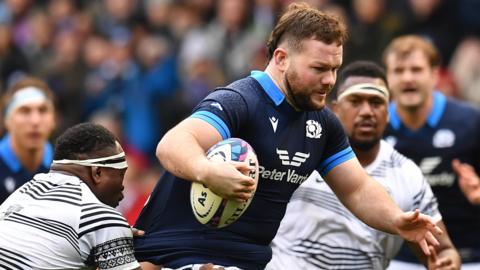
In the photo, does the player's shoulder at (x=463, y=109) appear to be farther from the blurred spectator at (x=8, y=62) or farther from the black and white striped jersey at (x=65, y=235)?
the blurred spectator at (x=8, y=62)

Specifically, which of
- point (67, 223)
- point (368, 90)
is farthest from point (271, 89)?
point (368, 90)

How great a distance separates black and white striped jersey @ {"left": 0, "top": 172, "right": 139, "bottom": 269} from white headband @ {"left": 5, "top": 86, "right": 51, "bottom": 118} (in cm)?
348

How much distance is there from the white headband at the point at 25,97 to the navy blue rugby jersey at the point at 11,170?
39 cm

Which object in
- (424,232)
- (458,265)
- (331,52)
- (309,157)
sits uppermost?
(331,52)

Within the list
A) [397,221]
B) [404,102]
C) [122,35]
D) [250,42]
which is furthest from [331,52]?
[122,35]

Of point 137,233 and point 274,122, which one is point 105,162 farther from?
point 274,122

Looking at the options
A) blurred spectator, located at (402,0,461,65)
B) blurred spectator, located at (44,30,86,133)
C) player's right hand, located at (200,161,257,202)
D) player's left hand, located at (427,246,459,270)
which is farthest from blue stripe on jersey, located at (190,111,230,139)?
blurred spectator, located at (44,30,86,133)

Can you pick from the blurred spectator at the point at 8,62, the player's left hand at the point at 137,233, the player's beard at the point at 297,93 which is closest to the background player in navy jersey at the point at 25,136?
the player's left hand at the point at 137,233

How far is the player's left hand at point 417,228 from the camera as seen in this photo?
6000 millimetres

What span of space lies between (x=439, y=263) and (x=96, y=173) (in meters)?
2.44

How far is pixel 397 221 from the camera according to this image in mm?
6176

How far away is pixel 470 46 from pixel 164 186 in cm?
655

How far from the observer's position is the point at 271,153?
6039 mm

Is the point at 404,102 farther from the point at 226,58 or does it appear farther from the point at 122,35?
the point at 122,35
